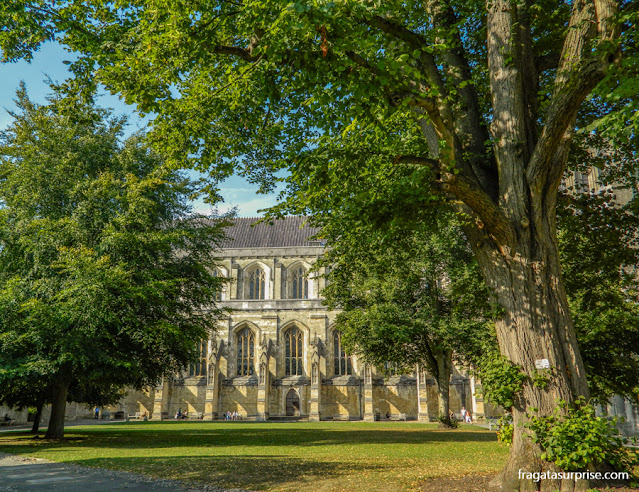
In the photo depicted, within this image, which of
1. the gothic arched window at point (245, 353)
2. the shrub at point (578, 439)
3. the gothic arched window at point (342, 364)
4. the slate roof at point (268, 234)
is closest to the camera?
the shrub at point (578, 439)

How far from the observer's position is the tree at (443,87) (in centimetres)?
637

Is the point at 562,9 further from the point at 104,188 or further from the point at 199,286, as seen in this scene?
the point at 199,286

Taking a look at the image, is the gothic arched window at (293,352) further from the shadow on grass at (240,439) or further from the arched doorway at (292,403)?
the shadow on grass at (240,439)

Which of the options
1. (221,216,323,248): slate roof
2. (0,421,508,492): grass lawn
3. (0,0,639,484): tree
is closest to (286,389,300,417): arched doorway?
(221,216,323,248): slate roof

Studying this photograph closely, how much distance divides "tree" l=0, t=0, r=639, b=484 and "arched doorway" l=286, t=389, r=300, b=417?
33.5 m

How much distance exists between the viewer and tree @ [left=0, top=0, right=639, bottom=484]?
6367mm

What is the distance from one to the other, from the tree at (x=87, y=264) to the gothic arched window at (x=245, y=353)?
20570 millimetres

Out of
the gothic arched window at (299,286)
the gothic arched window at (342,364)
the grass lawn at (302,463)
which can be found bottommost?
the grass lawn at (302,463)

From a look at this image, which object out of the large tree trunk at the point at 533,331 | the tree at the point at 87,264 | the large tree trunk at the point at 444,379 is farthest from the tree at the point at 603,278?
the tree at the point at 87,264

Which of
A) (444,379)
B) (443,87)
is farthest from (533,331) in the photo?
(444,379)

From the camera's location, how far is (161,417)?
3831cm

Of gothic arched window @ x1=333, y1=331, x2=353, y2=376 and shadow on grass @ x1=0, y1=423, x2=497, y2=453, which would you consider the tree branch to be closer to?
shadow on grass @ x1=0, y1=423, x2=497, y2=453

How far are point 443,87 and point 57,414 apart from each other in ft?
60.3

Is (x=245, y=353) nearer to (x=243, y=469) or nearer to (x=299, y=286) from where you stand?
(x=299, y=286)
